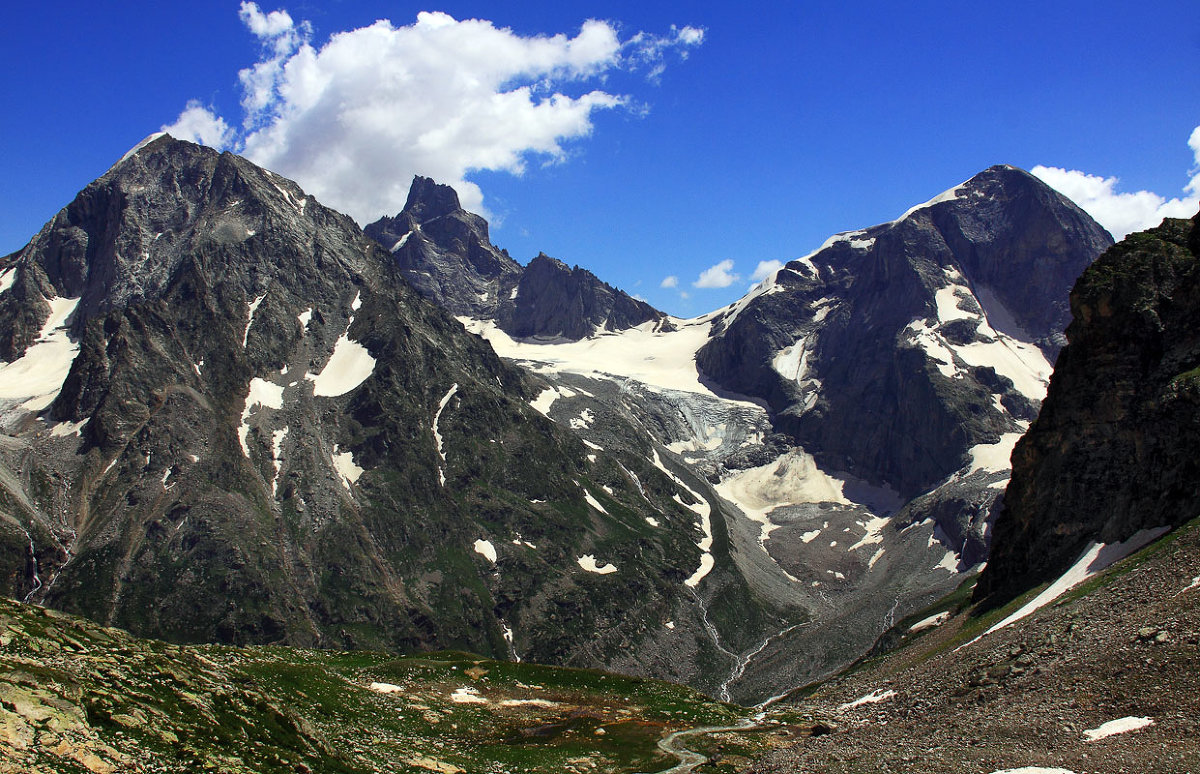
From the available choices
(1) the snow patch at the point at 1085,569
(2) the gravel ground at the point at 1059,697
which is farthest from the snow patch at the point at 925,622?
(2) the gravel ground at the point at 1059,697

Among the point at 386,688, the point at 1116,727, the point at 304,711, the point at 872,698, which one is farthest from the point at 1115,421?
the point at 304,711

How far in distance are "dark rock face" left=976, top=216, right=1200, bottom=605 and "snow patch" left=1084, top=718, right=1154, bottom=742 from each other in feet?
113

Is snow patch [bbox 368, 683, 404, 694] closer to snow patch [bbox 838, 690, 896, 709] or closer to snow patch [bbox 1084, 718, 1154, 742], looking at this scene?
snow patch [bbox 838, 690, 896, 709]

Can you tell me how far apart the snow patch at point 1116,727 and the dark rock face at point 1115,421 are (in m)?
34.6

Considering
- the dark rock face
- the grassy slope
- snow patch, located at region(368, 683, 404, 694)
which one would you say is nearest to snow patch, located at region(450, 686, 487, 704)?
the grassy slope

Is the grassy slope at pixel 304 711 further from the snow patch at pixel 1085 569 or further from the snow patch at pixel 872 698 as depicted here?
the snow patch at pixel 1085 569

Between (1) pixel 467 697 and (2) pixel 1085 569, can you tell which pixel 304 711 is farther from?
(2) pixel 1085 569

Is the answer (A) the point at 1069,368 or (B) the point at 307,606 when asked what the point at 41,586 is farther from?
(A) the point at 1069,368

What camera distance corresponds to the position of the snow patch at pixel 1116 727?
34219 mm

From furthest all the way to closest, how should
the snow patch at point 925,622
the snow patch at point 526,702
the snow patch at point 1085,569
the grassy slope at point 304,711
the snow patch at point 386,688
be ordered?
the snow patch at point 925,622 < the snow patch at point 526,702 < the snow patch at point 386,688 < the snow patch at point 1085,569 < the grassy slope at point 304,711

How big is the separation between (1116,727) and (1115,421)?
2078 inches

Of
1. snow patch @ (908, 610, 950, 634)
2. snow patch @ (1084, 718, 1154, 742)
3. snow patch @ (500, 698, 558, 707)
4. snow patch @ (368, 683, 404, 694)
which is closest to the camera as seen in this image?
snow patch @ (1084, 718, 1154, 742)

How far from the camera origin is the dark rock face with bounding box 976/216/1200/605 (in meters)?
67.5

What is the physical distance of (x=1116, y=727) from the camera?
34.8 metres
